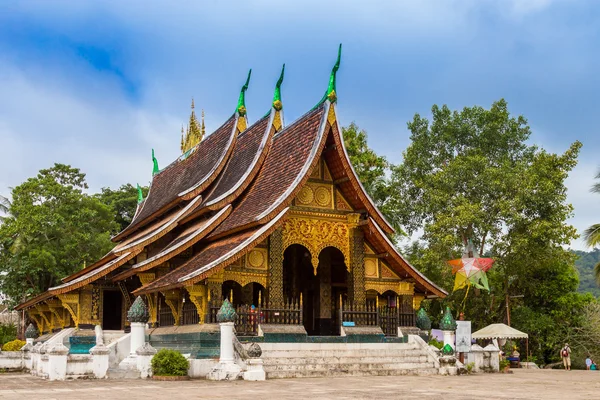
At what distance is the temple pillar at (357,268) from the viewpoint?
15773mm

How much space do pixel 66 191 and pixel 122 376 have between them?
66.8ft

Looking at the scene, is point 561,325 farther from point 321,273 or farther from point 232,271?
point 232,271

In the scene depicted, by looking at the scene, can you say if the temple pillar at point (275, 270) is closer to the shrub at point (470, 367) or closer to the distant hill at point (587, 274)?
the shrub at point (470, 367)

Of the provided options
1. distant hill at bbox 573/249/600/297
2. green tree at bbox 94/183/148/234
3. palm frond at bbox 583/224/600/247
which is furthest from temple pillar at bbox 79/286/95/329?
distant hill at bbox 573/249/600/297

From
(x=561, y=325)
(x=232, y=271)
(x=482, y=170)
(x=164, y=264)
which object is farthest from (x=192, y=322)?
(x=561, y=325)

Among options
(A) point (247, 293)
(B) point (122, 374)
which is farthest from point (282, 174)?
(B) point (122, 374)

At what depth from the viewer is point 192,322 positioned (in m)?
14.6

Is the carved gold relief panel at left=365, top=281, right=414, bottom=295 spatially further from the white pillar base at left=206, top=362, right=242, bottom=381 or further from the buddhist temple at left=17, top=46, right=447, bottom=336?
the white pillar base at left=206, top=362, right=242, bottom=381

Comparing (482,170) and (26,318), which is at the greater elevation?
(482,170)

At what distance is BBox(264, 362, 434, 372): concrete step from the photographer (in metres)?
12.8

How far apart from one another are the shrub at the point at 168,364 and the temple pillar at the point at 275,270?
260 cm

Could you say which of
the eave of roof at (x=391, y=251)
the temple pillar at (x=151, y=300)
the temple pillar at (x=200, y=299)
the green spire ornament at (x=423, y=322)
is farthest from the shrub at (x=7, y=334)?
the green spire ornament at (x=423, y=322)

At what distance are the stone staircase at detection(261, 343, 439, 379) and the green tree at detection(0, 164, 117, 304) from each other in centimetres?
1847

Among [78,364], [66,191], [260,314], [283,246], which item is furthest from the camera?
[66,191]
